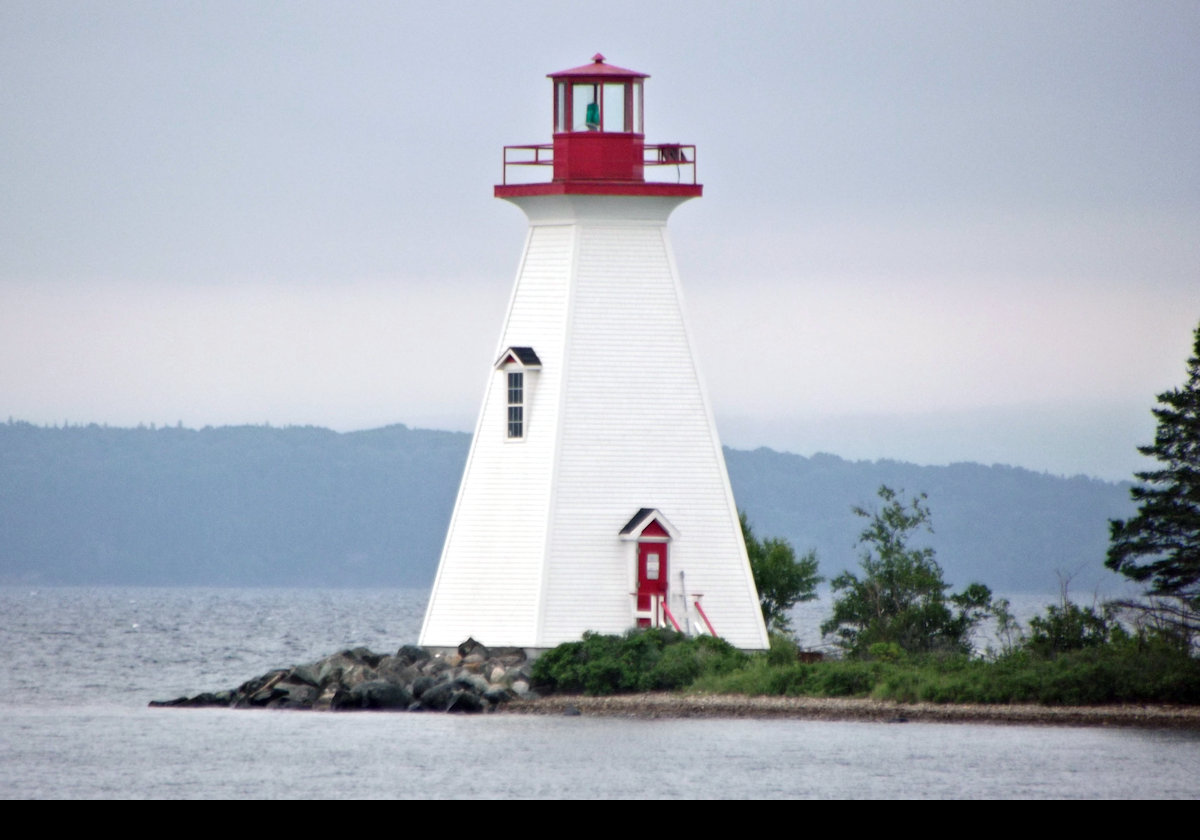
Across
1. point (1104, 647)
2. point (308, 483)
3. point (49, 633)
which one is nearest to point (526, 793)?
point (1104, 647)

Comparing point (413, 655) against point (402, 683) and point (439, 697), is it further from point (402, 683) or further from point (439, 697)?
point (439, 697)

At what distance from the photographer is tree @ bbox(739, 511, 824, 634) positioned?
3375 cm

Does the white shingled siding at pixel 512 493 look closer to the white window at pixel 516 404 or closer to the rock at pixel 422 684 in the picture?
the white window at pixel 516 404

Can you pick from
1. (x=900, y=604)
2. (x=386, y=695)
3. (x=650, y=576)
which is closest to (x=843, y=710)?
(x=650, y=576)

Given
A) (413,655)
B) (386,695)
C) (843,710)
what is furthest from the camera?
(413,655)

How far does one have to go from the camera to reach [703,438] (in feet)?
96.4

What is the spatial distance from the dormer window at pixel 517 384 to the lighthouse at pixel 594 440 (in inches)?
0.9

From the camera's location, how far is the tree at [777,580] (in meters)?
33.8

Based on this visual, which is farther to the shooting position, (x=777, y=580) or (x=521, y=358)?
(x=777, y=580)

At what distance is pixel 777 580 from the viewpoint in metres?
33.8

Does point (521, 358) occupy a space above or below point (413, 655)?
above

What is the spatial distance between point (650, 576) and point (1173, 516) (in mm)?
7616

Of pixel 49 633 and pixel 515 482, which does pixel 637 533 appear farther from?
pixel 49 633
